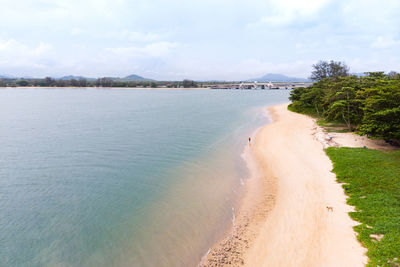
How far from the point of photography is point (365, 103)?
2569cm

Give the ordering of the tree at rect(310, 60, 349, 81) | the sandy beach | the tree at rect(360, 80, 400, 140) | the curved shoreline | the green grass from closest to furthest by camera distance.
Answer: the green grass < the sandy beach < the curved shoreline < the tree at rect(360, 80, 400, 140) < the tree at rect(310, 60, 349, 81)

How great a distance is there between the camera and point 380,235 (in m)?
11.2

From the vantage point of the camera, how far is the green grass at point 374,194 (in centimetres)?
1024

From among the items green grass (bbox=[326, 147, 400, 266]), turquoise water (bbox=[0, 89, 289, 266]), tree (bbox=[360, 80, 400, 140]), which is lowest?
turquoise water (bbox=[0, 89, 289, 266])

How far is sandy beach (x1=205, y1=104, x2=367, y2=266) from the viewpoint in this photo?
1102 centimetres

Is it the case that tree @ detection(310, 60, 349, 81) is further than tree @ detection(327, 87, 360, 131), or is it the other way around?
tree @ detection(310, 60, 349, 81)

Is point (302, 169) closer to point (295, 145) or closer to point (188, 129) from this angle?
point (295, 145)

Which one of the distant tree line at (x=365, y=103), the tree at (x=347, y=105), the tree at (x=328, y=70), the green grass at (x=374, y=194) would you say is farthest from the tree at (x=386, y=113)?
the tree at (x=328, y=70)

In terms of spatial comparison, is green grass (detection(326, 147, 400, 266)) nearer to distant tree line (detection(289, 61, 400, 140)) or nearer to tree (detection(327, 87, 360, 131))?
distant tree line (detection(289, 61, 400, 140))

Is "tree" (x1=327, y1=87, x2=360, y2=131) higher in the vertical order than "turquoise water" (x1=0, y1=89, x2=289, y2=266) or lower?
higher

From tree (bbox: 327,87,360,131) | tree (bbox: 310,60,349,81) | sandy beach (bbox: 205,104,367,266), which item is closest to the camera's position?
sandy beach (bbox: 205,104,367,266)

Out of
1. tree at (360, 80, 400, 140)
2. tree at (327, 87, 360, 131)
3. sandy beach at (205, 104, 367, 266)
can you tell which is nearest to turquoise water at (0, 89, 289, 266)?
sandy beach at (205, 104, 367, 266)

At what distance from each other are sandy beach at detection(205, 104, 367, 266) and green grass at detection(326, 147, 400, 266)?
561mm

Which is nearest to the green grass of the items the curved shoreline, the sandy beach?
the sandy beach
